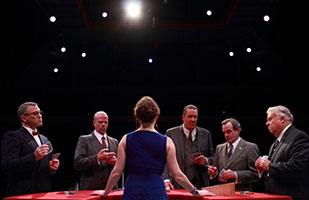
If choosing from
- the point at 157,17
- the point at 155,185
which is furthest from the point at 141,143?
the point at 157,17

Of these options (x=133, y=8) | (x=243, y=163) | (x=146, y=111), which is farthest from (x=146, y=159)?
(x=133, y=8)

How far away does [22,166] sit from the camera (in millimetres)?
3453

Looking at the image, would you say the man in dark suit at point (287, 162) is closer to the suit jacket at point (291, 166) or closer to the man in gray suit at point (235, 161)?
the suit jacket at point (291, 166)

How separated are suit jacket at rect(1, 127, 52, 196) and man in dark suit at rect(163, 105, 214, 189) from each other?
4.81 feet

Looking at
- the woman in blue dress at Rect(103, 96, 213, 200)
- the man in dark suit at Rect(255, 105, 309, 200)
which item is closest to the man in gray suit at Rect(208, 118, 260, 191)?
the man in dark suit at Rect(255, 105, 309, 200)

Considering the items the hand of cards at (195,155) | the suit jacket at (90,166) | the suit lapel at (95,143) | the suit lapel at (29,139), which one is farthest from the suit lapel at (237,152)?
the suit lapel at (29,139)

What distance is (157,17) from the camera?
7.11 metres

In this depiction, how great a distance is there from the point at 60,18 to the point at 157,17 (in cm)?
204

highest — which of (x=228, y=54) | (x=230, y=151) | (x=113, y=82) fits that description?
(x=228, y=54)

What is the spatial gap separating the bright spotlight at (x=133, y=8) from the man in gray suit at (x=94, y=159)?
3017 millimetres

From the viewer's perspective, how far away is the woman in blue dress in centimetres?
258

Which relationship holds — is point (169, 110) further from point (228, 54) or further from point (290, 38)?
point (290, 38)

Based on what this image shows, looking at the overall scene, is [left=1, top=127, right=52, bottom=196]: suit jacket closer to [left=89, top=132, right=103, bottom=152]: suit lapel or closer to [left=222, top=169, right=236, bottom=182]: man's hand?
[left=89, top=132, right=103, bottom=152]: suit lapel

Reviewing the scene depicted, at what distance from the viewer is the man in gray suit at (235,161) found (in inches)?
152
